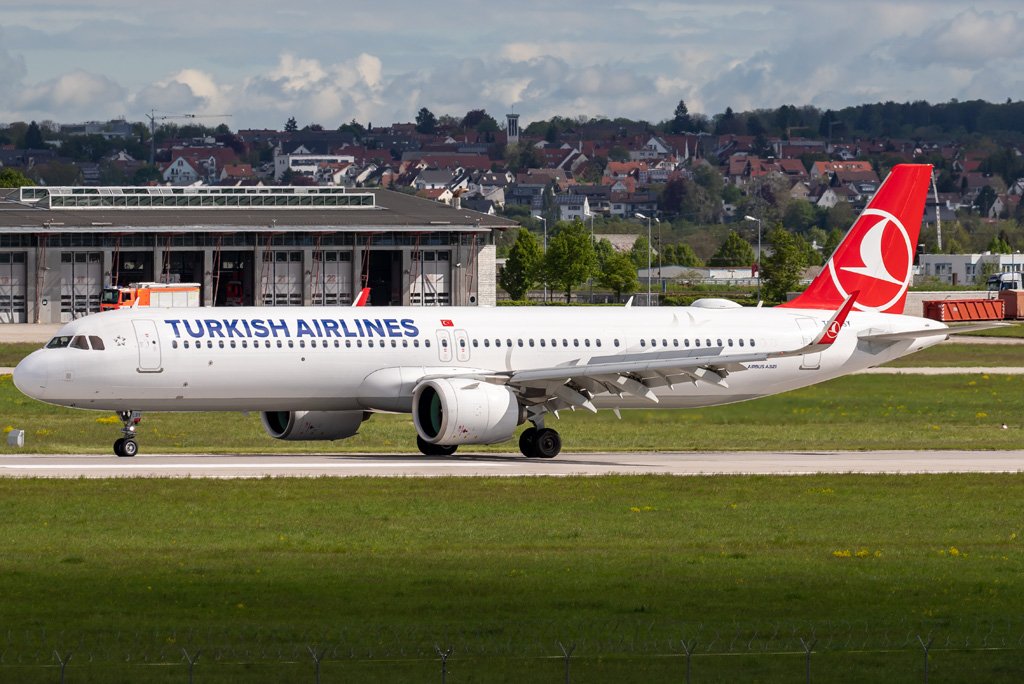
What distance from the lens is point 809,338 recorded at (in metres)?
56.0

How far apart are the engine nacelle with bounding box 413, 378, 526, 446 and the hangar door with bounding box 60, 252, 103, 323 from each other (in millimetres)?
92339

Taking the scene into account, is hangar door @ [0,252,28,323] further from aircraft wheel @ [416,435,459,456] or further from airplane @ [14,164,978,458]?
aircraft wheel @ [416,435,459,456]

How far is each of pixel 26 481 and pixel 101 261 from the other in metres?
99.1

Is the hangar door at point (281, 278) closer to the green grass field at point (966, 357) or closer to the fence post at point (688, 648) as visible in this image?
the green grass field at point (966, 357)

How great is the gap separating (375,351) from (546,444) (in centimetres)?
590

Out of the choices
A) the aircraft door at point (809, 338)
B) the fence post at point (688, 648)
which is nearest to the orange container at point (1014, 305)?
the aircraft door at point (809, 338)

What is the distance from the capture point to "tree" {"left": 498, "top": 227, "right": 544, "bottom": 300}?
181m

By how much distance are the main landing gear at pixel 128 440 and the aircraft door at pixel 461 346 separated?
31.6 feet

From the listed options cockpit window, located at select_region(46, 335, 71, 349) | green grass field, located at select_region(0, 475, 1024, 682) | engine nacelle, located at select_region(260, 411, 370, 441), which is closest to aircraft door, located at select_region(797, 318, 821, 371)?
green grass field, located at select_region(0, 475, 1024, 682)

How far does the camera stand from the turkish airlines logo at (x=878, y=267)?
57844 mm

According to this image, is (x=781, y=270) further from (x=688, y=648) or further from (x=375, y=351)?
(x=688, y=648)

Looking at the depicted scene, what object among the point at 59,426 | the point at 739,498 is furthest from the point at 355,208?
the point at 739,498

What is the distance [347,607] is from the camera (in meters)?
26.3

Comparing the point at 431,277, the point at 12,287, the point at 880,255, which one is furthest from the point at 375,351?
the point at 431,277
